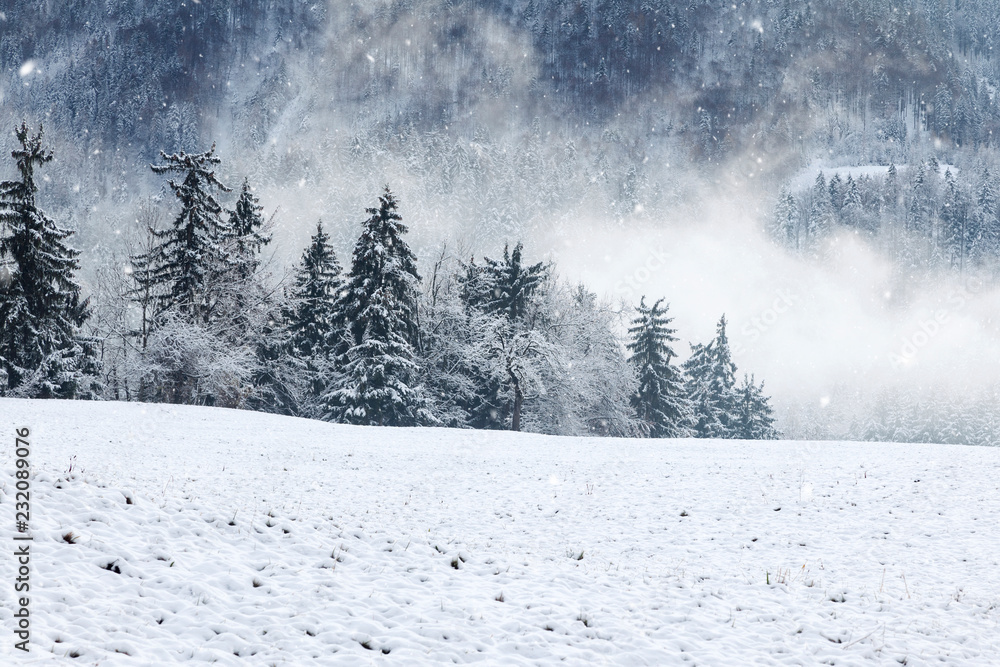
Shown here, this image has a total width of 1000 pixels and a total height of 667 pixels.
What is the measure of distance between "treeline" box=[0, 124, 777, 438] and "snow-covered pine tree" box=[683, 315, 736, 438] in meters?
7.20

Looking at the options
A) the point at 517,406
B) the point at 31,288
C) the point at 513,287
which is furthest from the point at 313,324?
the point at 31,288

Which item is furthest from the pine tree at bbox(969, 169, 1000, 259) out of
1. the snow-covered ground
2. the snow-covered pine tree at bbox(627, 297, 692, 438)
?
the snow-covered ground

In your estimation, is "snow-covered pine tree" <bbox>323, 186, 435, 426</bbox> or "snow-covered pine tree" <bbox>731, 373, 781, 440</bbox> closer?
"snow-covered pine tree" <bbox>323, 186, 435, 426</bbox>

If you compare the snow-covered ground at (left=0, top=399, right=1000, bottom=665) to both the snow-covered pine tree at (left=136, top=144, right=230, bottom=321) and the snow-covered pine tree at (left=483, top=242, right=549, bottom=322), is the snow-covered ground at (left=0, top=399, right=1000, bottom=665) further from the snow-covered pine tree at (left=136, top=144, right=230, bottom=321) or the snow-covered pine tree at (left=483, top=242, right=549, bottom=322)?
the snow-covered pine tree at (left=483, top=242, right=549, bottom=322)

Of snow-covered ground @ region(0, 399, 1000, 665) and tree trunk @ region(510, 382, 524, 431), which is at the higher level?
tree trunk @ region(510, 382, 524, 431)

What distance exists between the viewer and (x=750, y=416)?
184 ft

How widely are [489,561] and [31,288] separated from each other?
109 ft

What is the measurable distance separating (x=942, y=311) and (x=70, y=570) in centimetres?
23030

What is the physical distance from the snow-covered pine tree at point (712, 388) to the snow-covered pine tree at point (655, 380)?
20.0ft

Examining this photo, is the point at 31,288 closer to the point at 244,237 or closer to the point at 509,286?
the point at 244,237

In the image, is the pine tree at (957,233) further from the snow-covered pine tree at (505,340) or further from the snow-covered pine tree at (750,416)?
the snow-covered pine tree at (505,340)

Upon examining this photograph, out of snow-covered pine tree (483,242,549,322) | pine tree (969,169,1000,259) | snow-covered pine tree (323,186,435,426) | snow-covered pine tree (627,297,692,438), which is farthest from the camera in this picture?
pine tree (969,169,1000,259)

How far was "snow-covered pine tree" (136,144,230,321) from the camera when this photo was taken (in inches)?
1421

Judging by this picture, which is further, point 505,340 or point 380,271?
point 505,340
